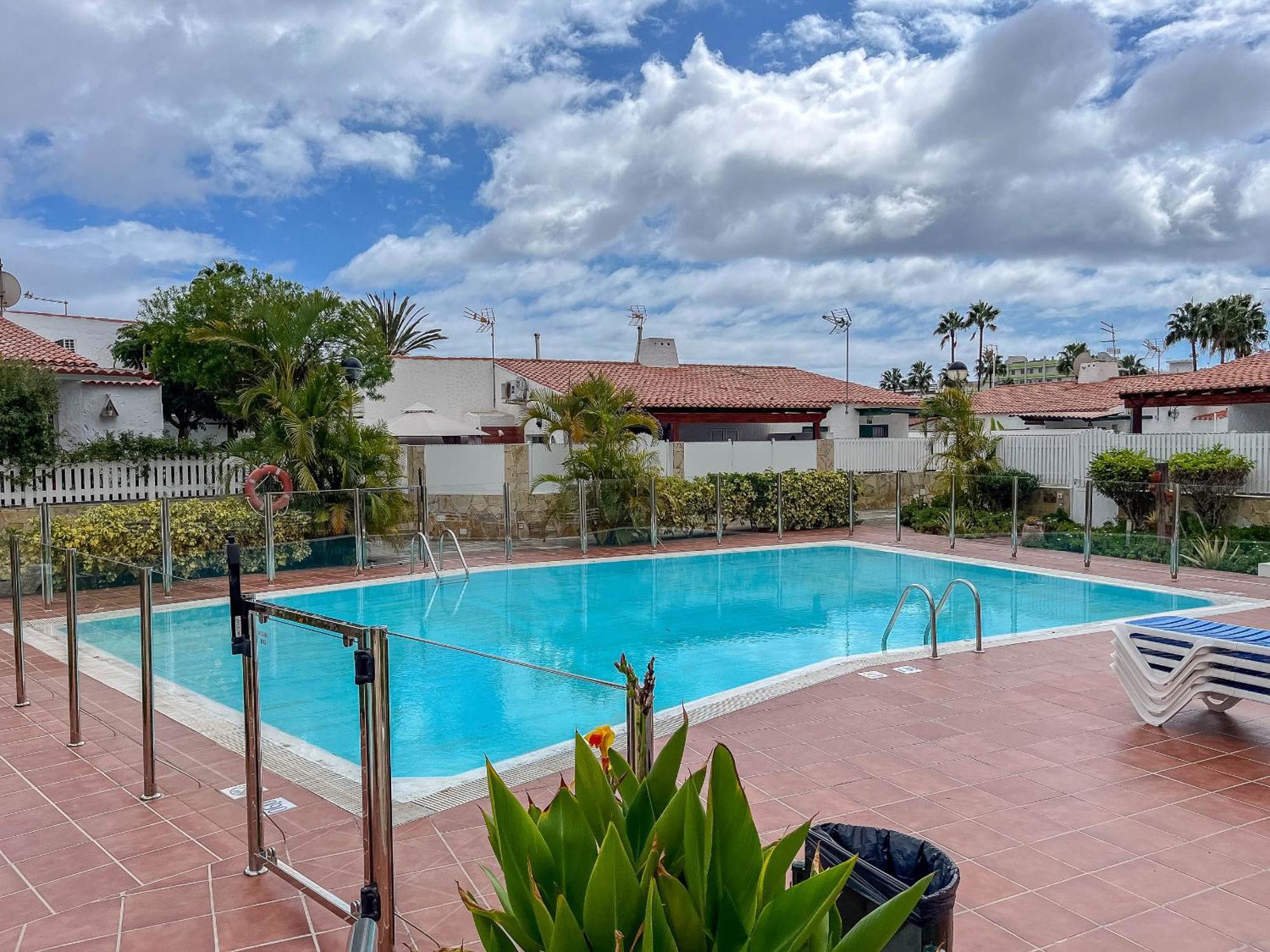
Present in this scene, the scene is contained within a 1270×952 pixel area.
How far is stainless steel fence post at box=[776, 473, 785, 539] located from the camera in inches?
745

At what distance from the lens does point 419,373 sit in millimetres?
28719

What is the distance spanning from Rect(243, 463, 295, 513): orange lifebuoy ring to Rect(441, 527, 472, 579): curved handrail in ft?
8.37

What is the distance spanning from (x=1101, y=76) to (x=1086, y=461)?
28.4 feet

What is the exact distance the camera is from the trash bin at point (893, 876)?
8.97 ft

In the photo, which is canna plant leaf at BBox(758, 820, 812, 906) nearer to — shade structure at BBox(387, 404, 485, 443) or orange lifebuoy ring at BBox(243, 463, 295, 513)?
orange lifebuoy ring at BBox(243, 463, 295, 513)

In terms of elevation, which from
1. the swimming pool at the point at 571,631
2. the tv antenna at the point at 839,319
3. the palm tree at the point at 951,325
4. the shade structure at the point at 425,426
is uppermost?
the palm tree at the point at 951,325

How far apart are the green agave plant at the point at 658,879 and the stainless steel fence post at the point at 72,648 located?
522 centimetres

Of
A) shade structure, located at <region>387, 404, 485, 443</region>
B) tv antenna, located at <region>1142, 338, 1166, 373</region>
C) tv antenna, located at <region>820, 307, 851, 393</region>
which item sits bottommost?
shade structure, located at <region>387, 404, 485, 443</region>

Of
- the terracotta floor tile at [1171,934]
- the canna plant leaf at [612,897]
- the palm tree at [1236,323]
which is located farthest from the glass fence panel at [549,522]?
the palm tree at [1236,323]

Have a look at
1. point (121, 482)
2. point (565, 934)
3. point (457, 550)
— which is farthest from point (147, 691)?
point (121, 482)

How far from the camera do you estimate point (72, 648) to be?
6434 mm

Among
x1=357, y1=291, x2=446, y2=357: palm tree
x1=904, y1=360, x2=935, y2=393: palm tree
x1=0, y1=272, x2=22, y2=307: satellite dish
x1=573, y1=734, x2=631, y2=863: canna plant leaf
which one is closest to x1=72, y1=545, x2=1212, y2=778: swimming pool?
x1=573, y1=734, x2=631, y2=863: canna plant leaf

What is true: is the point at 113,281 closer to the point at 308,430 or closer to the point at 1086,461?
the point at 308,430

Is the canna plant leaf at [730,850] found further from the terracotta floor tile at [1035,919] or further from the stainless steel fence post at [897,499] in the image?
the stainless steel fence post at [897,499]
